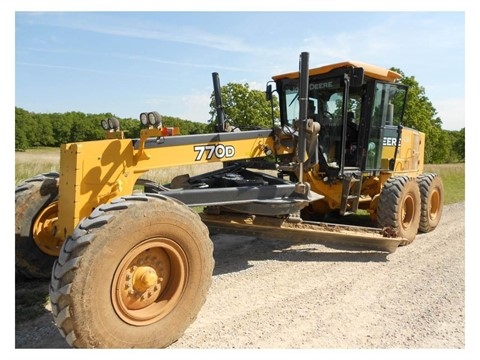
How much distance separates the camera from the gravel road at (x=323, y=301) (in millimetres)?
3715

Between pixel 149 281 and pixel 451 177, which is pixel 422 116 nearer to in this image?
pixel 451 177

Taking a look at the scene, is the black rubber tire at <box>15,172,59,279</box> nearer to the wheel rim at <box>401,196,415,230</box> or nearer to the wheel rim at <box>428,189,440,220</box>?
the wheel rim at <box>401,196,415,230</box>

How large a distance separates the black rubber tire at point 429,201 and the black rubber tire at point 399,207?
891 mm

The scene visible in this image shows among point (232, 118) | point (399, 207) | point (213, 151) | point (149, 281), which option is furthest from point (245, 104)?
point (149, 281)

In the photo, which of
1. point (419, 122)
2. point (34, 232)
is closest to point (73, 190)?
point (34, 232)

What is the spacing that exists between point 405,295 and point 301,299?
1.27 meters

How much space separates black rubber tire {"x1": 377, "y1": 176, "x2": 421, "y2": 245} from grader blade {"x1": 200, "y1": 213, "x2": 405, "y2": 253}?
430 mm

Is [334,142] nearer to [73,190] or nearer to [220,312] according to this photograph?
[220,312]

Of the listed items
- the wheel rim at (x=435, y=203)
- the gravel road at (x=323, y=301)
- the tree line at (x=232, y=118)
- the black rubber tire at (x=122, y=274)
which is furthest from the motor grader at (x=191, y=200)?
the tree line at (x=232, y=118)

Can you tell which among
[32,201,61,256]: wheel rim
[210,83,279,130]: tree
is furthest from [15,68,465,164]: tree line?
[32,201,61,256]: wheel rim

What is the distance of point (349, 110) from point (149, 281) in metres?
4.73

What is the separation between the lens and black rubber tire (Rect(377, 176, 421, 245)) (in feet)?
21.6

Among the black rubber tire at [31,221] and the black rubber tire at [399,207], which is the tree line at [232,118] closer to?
the black rubber tire at [399,207]

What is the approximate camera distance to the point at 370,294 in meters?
4.80
